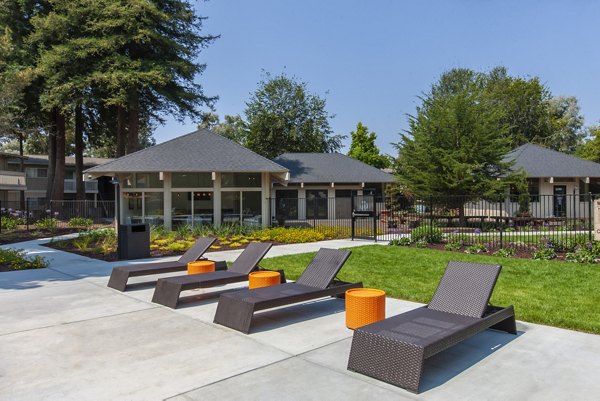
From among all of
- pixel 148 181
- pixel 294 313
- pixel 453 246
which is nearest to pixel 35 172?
pixel 148 181

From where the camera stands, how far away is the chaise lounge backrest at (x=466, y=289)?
513 cm

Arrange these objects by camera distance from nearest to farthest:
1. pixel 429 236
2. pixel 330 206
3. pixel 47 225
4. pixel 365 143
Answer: pixel 429 236
pixel 47 225
pixel 330 206
pixel 365 143

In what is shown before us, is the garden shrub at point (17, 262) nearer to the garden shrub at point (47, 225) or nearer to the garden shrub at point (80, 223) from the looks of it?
the garden shrub at point (47, 225)

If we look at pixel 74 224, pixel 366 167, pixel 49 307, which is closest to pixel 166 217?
pixel 74 224

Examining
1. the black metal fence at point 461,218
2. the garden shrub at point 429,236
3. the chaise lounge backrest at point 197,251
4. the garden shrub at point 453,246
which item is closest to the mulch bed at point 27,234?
the black metal fence at point 461,218

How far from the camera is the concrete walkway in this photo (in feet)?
12.9

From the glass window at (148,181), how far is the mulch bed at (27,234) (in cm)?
471

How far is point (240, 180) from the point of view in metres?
20.7

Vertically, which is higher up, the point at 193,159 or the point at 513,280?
the point at 193,159

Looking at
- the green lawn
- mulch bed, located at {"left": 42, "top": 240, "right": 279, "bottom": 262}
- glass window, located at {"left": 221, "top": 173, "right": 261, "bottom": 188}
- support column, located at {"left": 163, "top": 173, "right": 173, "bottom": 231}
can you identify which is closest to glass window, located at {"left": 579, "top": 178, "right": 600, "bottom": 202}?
the green lawn

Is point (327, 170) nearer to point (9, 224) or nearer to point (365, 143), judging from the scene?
point (365, 143)

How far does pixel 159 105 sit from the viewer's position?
3194 cm

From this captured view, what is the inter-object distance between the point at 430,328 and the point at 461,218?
17.9 metres

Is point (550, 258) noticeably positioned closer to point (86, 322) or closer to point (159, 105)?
point (86, 322)
